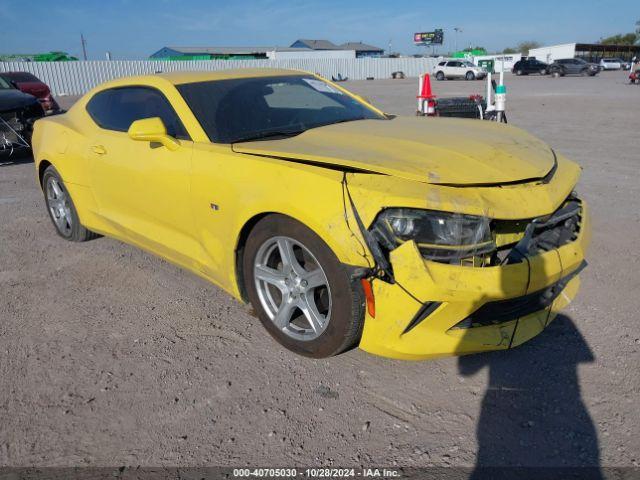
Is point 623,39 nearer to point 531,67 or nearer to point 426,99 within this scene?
point 531,67

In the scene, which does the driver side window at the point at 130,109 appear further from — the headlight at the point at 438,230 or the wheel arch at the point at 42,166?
the headlight at the point at 438,230

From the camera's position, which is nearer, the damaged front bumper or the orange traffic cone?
the damaged front bumper

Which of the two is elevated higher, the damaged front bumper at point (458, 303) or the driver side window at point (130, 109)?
the driver side window at point (130, 109)

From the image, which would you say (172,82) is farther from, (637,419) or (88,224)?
(637,419)

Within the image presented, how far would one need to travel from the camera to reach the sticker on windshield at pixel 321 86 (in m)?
4.21

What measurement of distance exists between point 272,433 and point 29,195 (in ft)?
19.1

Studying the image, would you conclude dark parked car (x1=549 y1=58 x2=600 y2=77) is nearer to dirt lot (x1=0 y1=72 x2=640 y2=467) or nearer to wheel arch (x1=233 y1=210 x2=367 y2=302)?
dirt lot (x1=0 y1=72 x2=640 y2=467)

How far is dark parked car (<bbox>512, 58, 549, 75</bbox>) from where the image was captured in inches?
1887

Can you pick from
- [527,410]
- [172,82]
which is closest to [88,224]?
[172,82]


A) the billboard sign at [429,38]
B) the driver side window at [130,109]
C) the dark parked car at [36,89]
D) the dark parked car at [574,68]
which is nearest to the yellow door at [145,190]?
the driver side window at [130,109]

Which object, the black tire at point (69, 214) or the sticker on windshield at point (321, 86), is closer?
the sticker on windshield at point (321, 86)

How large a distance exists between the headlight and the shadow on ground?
0.73 meters

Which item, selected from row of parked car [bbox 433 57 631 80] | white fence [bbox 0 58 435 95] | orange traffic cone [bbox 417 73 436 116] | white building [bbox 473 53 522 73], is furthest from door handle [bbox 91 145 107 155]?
row of parked car [bbox 433 57 631 80]

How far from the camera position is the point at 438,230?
2.33 meters
